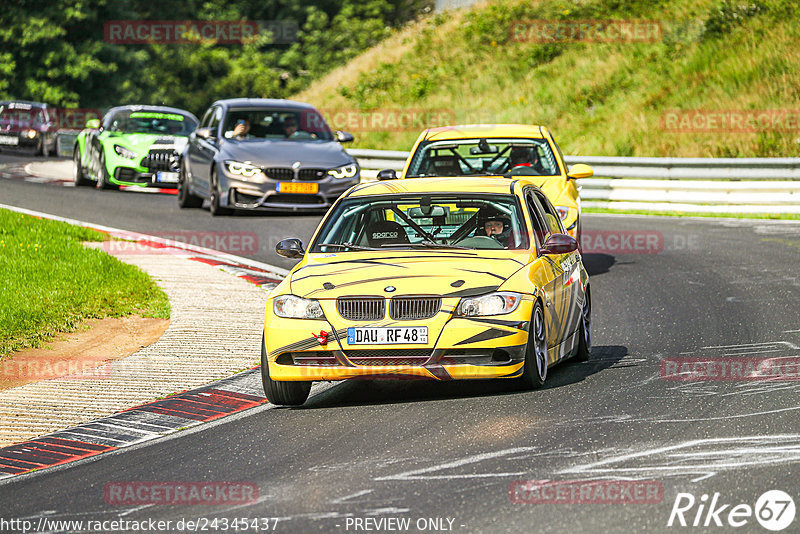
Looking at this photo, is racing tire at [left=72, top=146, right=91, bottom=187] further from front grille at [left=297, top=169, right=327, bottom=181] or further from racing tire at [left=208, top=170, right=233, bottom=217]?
front grille at [left=297, top=169, right=327, bottom=181]

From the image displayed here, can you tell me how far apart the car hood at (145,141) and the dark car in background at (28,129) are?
16.5m

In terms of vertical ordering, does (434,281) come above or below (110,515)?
above

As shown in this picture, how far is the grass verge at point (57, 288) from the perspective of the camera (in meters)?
12.1

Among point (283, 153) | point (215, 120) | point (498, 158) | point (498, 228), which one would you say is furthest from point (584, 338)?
point (215, 120)

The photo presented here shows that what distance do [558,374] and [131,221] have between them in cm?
1225

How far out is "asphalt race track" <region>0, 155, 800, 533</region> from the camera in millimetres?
6340

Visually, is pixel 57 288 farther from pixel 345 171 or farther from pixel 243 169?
pixel 345 171

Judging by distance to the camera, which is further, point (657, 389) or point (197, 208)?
point (197, 208)

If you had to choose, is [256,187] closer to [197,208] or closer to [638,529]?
[197,208]

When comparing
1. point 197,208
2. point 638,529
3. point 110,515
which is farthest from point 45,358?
point 197,208

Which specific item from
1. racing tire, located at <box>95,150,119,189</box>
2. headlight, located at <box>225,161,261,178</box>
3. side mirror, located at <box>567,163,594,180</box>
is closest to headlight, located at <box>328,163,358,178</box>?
headlight, located at <box>225,161,261,178</box>

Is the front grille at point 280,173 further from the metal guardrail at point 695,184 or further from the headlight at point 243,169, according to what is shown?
the metal guardrail at point 695,184

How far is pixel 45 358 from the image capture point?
11188 mm

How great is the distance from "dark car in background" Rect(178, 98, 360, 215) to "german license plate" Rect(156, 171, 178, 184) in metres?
1.82
